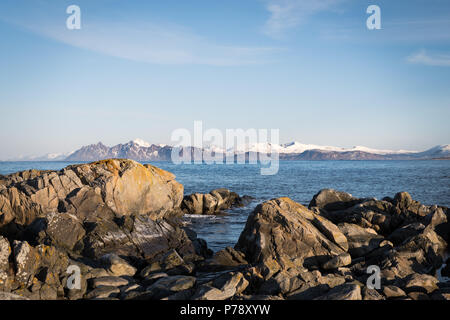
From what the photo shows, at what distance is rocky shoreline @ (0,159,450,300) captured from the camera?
36.0 ft

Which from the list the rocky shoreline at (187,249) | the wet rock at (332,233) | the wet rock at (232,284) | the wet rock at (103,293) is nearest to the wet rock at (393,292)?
the rocky shoreline at (187,249)

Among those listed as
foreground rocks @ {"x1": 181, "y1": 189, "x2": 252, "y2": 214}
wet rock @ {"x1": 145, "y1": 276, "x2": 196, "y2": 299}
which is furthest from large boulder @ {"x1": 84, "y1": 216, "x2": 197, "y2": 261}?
foreground rocks @ {"x1": 181, "y1": 189, "x2": 252, "y2": 214}

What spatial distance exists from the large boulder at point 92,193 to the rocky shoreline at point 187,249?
7cm

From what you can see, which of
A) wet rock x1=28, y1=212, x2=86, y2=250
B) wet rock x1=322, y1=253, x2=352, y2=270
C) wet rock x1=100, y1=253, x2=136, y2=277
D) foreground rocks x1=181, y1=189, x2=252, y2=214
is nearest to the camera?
wet rock x1=100, y1=253, x2=136, y2=277

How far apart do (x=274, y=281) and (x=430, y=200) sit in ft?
105

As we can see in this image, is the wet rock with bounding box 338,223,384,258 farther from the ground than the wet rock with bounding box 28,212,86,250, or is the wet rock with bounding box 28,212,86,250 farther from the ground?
the wet rock with bounding box 28,212,86,250

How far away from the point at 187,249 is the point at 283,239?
457 cm

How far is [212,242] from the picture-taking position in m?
21.1

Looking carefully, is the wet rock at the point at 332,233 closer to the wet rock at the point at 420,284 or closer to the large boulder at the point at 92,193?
the wet rock at the point at 420,284

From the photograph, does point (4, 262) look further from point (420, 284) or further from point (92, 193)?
point (420, 284)

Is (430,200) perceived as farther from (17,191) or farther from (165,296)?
(17,191)

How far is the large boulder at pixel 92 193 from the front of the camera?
61.8ft

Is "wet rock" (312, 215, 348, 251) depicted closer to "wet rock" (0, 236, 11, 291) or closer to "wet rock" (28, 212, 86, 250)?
"wet rock" (28, 212, 86, 250)

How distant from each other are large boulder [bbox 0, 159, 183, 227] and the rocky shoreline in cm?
7
